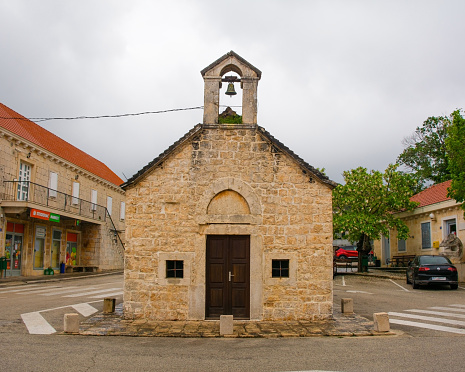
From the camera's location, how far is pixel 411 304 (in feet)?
49.9

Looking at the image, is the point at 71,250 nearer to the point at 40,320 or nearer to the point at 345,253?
the point at 40,320

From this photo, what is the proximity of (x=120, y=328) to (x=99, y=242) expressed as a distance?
24977mm

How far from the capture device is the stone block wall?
39.2 feet

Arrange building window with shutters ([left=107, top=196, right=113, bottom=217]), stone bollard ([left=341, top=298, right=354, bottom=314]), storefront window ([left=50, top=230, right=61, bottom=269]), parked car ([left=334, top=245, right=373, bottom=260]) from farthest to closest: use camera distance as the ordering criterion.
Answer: parked car ([left=334, top=245, right=373, bottom=260]), building window with shutters ([left=107, top=196, right=113, bottom=217]), storefront window ([left=50, top=230, right=61, bottom=269]), stone bollard ([left=341, top=298, right=354, bottom=314])

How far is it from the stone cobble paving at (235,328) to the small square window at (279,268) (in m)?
1.15

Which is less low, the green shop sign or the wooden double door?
the green shop sign

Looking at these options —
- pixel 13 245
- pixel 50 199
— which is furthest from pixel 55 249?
pixel 13 245

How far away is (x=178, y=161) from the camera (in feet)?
40.8

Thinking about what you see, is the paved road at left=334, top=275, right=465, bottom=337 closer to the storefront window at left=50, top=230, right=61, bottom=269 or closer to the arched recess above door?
the arched recess above door

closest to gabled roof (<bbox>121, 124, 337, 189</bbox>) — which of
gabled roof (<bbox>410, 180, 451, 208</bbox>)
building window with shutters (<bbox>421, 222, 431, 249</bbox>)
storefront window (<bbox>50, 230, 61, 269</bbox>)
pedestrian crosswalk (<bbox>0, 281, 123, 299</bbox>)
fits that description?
pedestrian crosswalk (<bbox>0, 281, 123, 299</bbox>)

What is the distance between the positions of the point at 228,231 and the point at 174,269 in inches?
65.5

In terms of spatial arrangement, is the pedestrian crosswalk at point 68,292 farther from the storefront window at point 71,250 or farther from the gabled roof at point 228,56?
the storefront window at point 71,250

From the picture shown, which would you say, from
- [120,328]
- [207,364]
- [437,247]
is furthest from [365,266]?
[207,364]

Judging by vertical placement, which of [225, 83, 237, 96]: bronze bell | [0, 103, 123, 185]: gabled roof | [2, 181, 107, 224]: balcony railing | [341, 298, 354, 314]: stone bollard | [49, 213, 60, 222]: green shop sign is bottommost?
[341, 298, 354, 314]: stone bollard
